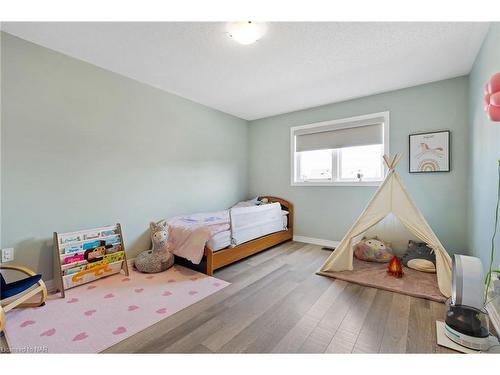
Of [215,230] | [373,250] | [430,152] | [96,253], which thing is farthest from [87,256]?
[430,152]

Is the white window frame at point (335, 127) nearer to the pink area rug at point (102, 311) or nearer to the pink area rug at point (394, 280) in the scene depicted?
the pink area rug at point (394, 280)

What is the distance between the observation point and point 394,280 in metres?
2.43

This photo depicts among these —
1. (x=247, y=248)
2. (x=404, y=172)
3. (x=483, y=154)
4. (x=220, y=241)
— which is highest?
(x=483, y=154)

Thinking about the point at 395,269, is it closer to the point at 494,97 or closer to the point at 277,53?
the point at 494,97

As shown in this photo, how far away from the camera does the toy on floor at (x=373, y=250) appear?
2.95m

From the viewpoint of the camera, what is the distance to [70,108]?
239 cm

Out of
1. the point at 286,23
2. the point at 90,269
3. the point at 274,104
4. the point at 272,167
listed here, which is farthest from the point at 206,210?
the point at 286,23

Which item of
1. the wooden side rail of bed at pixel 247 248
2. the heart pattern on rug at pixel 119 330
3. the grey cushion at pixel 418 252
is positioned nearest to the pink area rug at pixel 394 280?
the grey cushion at pixel 418 252

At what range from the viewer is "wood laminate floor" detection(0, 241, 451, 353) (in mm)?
1451

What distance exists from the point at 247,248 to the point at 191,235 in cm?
85

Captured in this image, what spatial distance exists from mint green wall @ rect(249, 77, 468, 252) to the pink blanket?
1763 mm

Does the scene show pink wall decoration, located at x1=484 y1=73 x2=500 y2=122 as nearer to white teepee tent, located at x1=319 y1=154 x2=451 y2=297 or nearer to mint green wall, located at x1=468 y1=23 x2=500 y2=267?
mint green wall, located at x1=468 y1=23 x2=500 y2=267

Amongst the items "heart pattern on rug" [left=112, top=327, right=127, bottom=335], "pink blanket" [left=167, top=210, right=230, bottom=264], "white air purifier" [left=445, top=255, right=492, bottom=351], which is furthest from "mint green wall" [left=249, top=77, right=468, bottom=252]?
"heart pattern on rug" [left=112, top=327, right=127, bottom=335]

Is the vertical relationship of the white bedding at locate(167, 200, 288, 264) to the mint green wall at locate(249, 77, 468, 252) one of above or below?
below
